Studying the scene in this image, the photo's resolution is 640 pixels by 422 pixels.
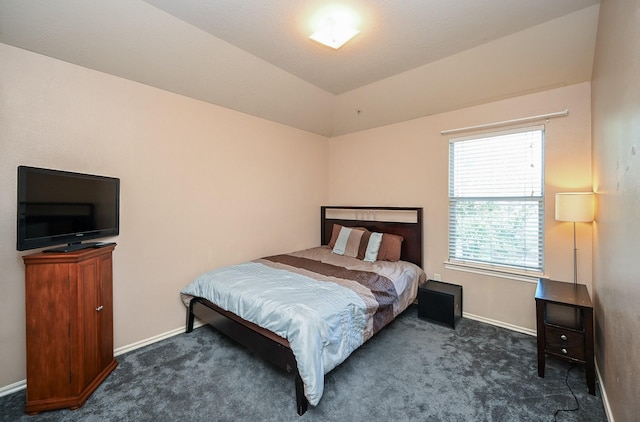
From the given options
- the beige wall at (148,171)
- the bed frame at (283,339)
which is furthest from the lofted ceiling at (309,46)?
the bed frame at (283,339)

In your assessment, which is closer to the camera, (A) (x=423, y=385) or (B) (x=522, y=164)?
(A) (x=423, y=385)

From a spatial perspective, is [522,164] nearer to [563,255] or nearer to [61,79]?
[563,255]

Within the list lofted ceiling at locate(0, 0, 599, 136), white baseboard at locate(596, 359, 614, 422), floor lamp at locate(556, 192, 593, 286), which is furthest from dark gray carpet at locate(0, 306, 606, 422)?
lofted ceiling at locate(0, 0, 599, 136)

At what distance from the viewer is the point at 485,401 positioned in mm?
1876

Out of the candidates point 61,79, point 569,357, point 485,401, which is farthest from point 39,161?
point 569,357

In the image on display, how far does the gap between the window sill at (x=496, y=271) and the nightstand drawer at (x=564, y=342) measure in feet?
3.13

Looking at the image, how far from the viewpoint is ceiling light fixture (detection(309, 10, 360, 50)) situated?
217cm

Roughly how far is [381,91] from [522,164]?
5.90 feet

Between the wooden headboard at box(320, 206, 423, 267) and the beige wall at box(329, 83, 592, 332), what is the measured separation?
0.39 feet

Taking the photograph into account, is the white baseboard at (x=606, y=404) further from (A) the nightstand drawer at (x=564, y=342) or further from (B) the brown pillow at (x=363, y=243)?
(B) the brown pillow at (x=363, y=243)

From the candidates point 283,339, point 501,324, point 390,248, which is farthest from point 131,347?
point 501,324

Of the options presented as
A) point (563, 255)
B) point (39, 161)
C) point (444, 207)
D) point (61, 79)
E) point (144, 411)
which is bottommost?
point (144, 411)

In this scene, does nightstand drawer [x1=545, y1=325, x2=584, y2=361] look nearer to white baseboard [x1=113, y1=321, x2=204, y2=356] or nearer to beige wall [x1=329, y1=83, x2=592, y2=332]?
beige wall [x1=329, y1=83, x2=592, y2=332]

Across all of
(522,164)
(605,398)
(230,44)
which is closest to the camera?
(605,398)
